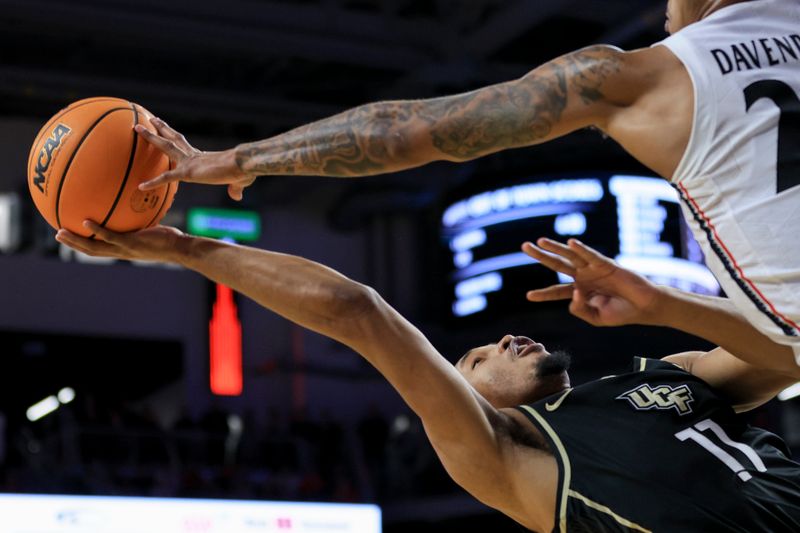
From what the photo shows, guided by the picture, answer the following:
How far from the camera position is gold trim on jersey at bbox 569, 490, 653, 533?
2.91 meters

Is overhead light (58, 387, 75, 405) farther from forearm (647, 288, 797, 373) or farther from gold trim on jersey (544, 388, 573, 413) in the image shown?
forearm (647, 288, 797, 373)

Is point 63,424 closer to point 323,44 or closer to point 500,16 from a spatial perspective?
point 323,44

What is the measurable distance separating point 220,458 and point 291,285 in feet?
31.0

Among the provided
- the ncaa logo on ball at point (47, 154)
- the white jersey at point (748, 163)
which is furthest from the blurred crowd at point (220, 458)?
the white jersey at point (748, 163)

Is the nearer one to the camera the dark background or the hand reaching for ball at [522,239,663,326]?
the hand reaching for ball at [522,239,663,326]

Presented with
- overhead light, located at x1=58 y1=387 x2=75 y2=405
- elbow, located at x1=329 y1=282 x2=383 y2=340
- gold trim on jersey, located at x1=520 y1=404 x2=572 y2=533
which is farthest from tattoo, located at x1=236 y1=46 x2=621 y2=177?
overhead light, located at x1=58 y1=387 x2=75 y2=405

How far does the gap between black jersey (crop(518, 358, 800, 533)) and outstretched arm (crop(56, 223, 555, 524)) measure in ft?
0.37

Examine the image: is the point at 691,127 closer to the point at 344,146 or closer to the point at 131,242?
the point at 344,146

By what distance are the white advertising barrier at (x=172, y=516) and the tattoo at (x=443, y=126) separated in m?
6.31

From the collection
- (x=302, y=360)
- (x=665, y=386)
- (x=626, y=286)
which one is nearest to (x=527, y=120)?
(x=626, y=286)

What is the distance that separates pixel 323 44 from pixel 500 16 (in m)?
1.94

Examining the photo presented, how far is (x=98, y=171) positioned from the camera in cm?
300

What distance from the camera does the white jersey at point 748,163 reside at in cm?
226

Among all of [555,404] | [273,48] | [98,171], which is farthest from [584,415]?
[273,48]
